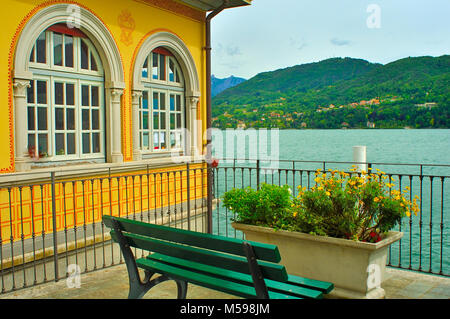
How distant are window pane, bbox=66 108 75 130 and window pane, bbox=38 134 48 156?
0.53 meters

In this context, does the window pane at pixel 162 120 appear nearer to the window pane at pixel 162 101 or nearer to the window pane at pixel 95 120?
the window pane at pixel 162 101

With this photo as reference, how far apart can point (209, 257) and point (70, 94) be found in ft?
17.7

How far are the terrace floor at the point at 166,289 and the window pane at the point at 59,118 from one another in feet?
10.3

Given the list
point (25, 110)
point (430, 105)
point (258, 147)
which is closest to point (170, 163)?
point (25, 110)

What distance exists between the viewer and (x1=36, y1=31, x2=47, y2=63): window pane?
686cm

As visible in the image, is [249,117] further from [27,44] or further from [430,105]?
[27,44]

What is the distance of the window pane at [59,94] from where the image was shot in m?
A: 7.25

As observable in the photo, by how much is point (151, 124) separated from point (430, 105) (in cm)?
2612

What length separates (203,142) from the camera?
408 inches

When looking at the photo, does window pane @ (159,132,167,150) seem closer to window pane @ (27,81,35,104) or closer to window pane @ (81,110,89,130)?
window pane @ (81,110,89,130)

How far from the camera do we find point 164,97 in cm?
966

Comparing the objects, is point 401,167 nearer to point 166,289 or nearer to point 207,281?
point 166,289

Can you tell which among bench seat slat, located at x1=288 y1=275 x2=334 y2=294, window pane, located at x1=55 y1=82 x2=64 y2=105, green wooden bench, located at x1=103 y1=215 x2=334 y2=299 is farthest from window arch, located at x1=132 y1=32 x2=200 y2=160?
bench seat slat, located at x1=288 y1=275 x2=334 y2=294

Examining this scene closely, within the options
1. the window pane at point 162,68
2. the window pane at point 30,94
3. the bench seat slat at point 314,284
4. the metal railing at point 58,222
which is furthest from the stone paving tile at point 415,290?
the window pane at point 162,68
